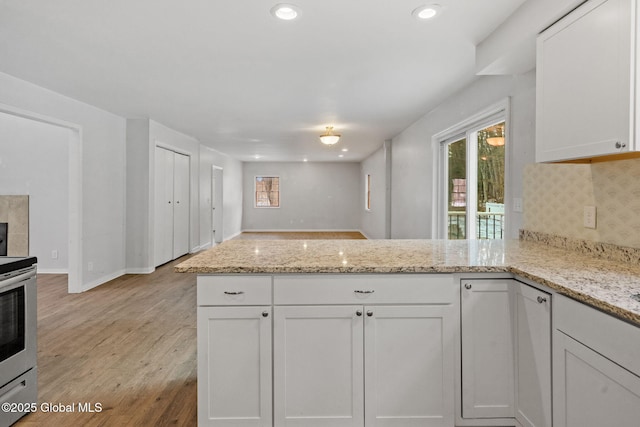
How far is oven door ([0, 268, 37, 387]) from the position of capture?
1914 mm

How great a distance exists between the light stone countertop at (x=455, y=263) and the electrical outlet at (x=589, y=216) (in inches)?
6.8

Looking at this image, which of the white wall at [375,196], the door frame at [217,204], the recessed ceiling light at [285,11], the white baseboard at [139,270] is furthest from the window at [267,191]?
the recessed ceiling light at [285,11]

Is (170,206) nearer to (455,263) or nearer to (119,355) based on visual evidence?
(119,355)

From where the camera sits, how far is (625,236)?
185 cm

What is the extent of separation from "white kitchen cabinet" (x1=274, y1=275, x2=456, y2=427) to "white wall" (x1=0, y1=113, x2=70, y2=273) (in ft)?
17.9

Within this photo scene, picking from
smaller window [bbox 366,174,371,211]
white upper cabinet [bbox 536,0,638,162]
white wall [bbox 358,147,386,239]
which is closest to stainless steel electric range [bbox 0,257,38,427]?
white upper cabinet [bbox 536,0,638,162]

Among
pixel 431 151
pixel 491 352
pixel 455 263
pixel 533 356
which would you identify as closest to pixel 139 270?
pixel 431 151

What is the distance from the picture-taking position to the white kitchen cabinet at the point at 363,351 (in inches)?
69.6

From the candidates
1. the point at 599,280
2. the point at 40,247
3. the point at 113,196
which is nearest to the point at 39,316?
the point at 113,196

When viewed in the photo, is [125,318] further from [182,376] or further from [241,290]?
[241,290]

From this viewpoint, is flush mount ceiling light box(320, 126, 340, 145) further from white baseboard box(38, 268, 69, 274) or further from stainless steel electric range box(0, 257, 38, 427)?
stainless steel electric range box(0, 257, 38, 427)

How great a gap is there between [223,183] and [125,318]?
6.67 m

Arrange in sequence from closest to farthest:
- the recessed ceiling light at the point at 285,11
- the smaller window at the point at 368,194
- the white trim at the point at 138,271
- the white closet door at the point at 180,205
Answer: the recessed ceiling light at the point at 285,11
the white trim at the point at 138,271
the white closet door at the point at 180,205
the smaller window at the point at 368,194

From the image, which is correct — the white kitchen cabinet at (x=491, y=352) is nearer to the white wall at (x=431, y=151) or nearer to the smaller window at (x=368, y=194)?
the white wall at (x=431, y=151)
